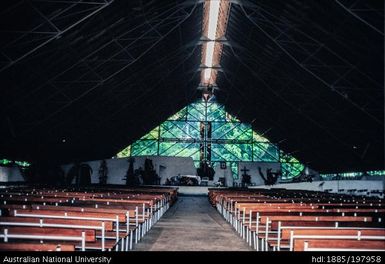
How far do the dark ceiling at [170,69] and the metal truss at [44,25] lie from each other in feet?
0.13

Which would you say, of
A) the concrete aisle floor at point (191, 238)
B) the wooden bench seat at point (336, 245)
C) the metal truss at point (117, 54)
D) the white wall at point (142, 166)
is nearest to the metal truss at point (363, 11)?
the metal truss at point (117, 54)

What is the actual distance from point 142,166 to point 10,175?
44.6ft

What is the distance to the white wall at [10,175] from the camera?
24288 millimetres

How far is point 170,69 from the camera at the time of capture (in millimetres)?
24594

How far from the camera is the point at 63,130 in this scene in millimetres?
24109

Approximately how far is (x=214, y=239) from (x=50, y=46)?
34.7 ft

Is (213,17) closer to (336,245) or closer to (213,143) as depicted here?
(213,143)

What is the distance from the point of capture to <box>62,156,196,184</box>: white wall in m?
36.9

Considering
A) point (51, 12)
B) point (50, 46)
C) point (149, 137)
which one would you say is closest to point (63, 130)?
point (50, 46)

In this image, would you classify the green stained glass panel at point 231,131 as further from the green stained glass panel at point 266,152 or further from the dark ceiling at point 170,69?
the dark ceiling at point 170,69

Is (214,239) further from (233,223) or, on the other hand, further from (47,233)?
(47,233)

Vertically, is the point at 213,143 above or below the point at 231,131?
below

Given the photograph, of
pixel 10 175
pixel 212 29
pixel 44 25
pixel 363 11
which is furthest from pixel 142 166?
pixel 363 11

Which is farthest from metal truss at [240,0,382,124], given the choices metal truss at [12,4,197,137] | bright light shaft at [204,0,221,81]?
metal truss at [12,4,197,137]
